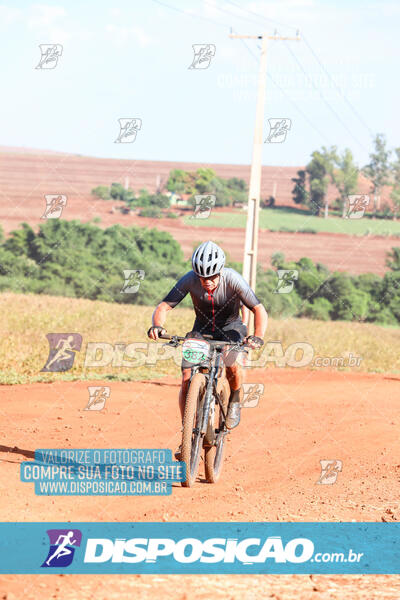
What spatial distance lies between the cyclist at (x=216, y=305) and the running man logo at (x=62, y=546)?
1.94 metres

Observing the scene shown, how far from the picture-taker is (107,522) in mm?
7062

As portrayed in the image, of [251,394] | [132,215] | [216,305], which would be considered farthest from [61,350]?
[132,215]

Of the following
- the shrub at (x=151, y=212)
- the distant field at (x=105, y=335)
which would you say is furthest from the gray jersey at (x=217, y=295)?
the shrub at (x=151, y=212)

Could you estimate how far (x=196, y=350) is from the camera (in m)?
8.07

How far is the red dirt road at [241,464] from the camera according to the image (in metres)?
5.96

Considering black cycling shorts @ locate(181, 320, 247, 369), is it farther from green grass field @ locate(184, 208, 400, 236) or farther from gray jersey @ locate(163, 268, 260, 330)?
green grass field @ locate(184, 208, 400, 236)

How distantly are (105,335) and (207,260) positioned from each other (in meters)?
16.3

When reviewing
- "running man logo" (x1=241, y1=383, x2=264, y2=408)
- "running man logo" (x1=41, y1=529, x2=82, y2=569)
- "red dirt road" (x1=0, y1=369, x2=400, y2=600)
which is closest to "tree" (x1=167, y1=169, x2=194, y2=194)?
"running man logo" (x1=241, y1=383, x2=264, y2=408)

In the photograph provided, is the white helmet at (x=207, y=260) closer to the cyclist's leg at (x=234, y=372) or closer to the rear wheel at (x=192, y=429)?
the cyclist's leg at (x=234, y=372)

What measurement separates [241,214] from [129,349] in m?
51.4

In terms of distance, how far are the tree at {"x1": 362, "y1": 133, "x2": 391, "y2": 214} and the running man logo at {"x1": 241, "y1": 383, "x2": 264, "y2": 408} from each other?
48.7 metres

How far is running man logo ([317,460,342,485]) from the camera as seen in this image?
938cm

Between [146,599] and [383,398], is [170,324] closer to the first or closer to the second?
[383,398]

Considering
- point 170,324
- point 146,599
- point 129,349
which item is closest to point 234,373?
point 146,599
